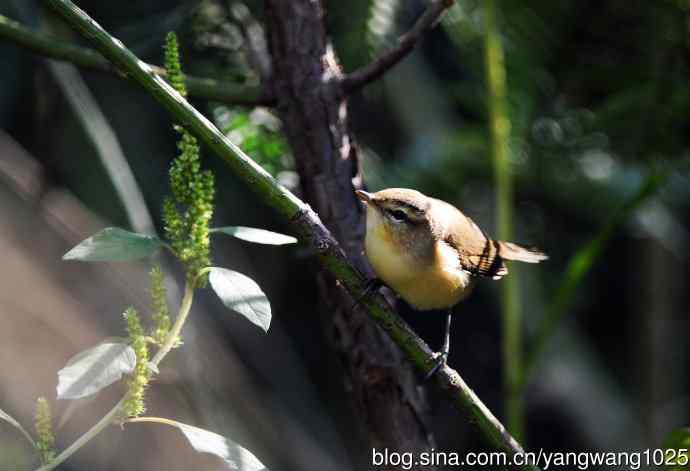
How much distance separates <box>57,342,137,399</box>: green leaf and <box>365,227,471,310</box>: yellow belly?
824mm

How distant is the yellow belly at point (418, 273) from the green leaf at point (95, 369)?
82cm

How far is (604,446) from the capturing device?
3264mm

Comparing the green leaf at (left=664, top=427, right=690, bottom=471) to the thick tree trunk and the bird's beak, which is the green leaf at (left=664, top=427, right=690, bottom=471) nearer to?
the thick tree trunk

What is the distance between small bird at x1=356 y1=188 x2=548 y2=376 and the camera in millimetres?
1779

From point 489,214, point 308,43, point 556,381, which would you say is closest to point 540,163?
point 489,214

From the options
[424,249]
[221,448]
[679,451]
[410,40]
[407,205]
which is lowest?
[679,451]

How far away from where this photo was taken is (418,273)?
1.87 metres

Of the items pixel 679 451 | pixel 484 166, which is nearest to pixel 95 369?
pixel 679 451

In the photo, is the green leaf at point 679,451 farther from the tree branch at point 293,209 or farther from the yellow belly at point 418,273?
the yellow belly at point 418,273

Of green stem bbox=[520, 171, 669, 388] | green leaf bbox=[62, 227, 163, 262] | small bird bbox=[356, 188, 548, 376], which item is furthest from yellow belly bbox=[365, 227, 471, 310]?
green leaf bbox=[62, 227, 163, 262]

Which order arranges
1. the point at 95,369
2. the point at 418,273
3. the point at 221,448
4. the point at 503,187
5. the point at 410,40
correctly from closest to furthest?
1. the point at 95,369
2. the point at 221,448
3. the point at 410,40
4. the point at 418,273
5. the point at 503,187

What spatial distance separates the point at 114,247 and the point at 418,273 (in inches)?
36.9

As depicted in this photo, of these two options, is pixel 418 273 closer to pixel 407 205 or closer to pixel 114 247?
pixel 407 205

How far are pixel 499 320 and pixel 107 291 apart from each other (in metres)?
1.56
